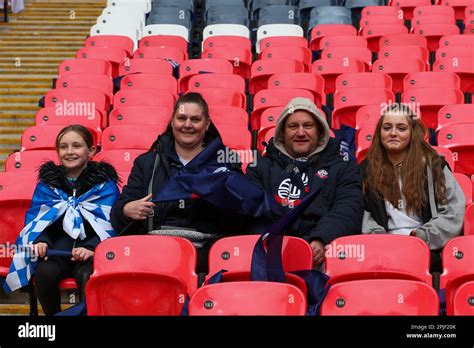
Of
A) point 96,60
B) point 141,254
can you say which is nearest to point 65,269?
point 141,254

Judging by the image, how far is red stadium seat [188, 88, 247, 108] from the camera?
6.50m

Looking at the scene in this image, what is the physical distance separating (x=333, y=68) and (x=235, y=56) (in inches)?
41.6

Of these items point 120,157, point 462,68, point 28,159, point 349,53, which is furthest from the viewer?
point 349,53

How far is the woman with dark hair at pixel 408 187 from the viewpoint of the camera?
410cm

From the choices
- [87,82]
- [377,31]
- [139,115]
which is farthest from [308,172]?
[377,31]

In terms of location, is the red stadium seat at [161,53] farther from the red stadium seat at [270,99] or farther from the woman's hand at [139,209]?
the woman's hand at [139,209]

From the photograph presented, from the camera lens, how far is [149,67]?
295 inches

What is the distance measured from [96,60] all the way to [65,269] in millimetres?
3771

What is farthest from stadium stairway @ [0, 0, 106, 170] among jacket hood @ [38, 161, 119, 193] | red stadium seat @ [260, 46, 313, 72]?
jacket hood @ [38, 161, 119, 193]

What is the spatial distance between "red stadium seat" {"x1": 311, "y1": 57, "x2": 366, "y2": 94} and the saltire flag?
3.64 m

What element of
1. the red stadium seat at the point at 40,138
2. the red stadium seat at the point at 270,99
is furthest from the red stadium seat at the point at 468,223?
the red stadium seat at the point at 40,138

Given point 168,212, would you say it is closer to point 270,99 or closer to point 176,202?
point 176,202

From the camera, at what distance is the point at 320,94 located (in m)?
6.83
